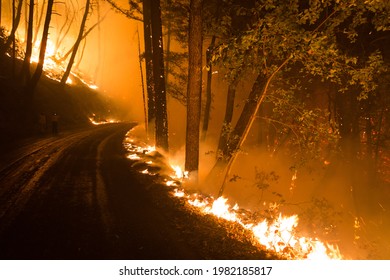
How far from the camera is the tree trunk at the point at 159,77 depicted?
14.7 metres

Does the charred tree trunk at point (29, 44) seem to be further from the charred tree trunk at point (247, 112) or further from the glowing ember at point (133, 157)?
Answer: the charred tree trunk at point (247, 112)

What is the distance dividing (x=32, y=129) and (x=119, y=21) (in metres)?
88.3

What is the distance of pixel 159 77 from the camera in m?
15.0

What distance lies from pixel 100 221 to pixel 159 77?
941 centimetres

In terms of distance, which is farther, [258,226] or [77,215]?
[258,226]

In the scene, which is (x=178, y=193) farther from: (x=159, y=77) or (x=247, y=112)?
(x=159, y=77)

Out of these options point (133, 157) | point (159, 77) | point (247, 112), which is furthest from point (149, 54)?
point (247, 112)

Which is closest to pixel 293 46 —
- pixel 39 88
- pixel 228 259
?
pixel 228 259

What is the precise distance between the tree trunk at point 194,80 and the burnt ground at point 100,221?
1.69m

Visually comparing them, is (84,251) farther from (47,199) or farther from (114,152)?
(114,152)

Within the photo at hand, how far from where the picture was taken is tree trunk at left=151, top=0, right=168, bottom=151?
48.1 feet

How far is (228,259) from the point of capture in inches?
239

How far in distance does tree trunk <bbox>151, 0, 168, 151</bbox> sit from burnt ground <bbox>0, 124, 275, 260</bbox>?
14.1ft

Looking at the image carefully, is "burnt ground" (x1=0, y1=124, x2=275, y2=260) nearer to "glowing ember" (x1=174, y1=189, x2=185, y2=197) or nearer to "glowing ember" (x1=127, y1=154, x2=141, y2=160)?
"glowing ember" (x1=174, y1=189, x2=185, y2=197)
